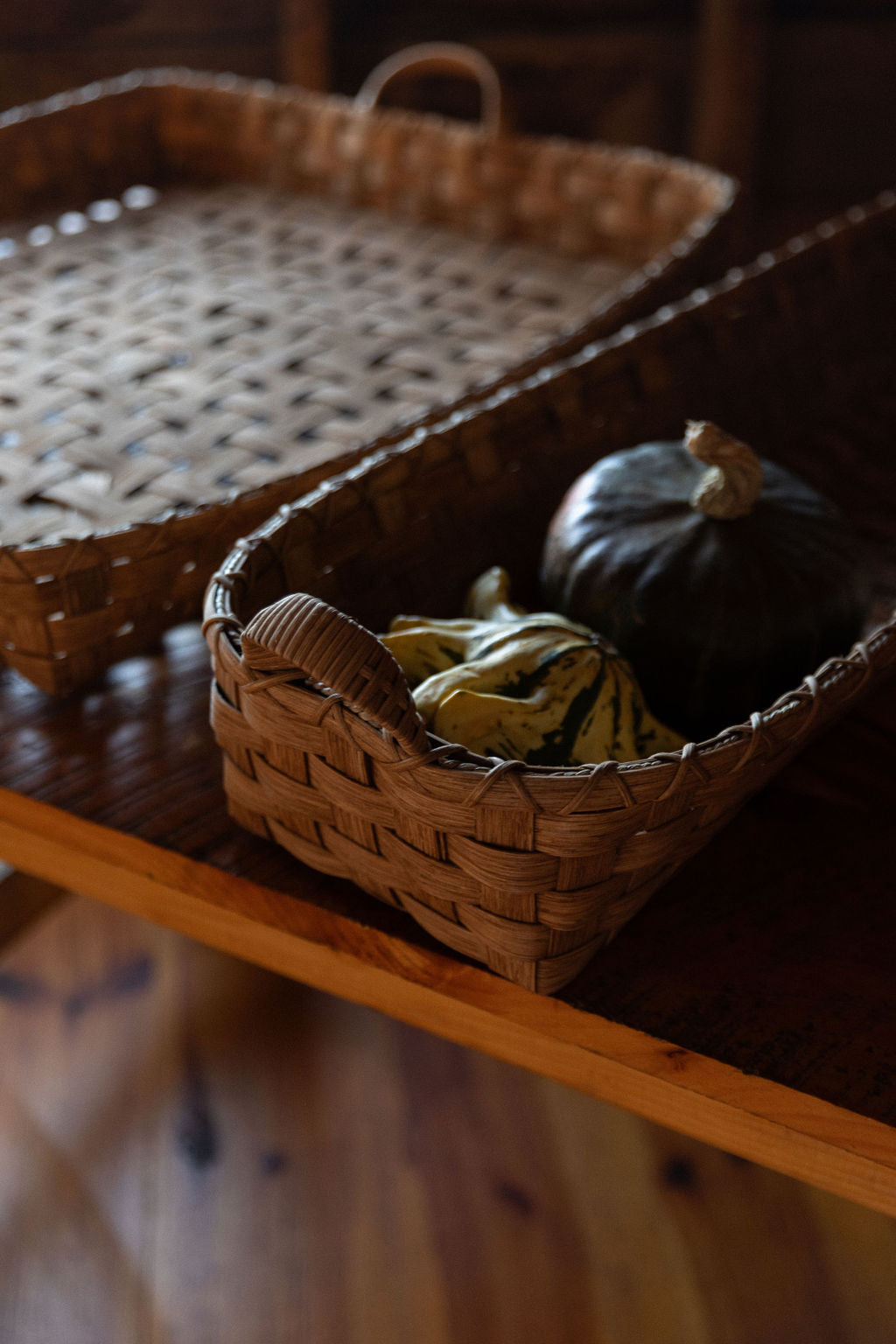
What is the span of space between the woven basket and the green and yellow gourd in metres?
0.15

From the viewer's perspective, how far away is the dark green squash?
2.05 ft

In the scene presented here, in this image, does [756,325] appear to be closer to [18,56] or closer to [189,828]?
[189,828]

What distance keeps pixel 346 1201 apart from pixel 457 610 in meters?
0.53

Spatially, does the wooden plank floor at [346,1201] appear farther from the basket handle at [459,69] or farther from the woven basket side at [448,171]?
the basket handle at [459,69]

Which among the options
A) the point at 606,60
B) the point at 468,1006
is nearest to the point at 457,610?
the point at 468,1006

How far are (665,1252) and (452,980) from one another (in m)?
0.52

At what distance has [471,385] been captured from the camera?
87 centimetres

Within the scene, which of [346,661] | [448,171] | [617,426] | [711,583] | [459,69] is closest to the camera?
[346,661]

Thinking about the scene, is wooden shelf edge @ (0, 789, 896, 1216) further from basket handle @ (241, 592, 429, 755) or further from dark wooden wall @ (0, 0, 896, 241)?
dark wooden wall @ (0, 0, 896, 241)

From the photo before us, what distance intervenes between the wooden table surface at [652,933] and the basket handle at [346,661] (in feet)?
0.49

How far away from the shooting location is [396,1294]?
0.88 metres

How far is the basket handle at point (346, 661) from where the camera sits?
43 centimetres

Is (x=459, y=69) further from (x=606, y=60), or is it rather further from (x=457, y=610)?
(x=606, y=60)

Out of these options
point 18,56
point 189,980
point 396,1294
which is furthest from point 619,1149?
point 18,56
